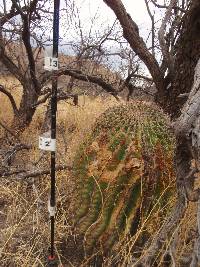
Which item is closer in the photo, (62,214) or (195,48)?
(62,214)

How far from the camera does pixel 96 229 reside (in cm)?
291

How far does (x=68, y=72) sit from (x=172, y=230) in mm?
3623

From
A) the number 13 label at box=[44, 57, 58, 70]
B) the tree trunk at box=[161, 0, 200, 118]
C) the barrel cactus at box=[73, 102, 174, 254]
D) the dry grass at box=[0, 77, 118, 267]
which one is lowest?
the dry grass at box=[0, 77, 118, 267]

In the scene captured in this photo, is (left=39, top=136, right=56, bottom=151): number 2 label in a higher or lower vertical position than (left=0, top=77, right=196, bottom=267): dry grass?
higher

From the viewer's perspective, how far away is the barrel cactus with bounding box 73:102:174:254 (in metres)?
2.82

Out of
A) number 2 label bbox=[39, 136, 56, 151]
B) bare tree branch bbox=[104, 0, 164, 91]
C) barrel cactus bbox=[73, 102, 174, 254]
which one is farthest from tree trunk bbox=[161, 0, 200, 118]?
number 2 label bbox=[39, 136, 56, 151]

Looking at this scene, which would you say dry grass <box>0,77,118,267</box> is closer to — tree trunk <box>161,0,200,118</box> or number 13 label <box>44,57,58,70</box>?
number 13 label <box>44,57,58,70</box>

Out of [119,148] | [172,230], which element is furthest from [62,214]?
[172,230]

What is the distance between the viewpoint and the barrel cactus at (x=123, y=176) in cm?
282

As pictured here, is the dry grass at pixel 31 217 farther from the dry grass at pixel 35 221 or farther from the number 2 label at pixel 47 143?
the number 2 label at pixel 47 143

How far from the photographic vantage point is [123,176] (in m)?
2.81

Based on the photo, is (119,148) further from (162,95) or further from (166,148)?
(162,95)

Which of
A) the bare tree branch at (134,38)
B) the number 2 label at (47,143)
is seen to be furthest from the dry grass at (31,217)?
the bare tree branch at (134,38)

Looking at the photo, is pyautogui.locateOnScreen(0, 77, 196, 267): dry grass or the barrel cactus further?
pyautogui.locateOnScreen(0, 77, 196, 267): dry grass
